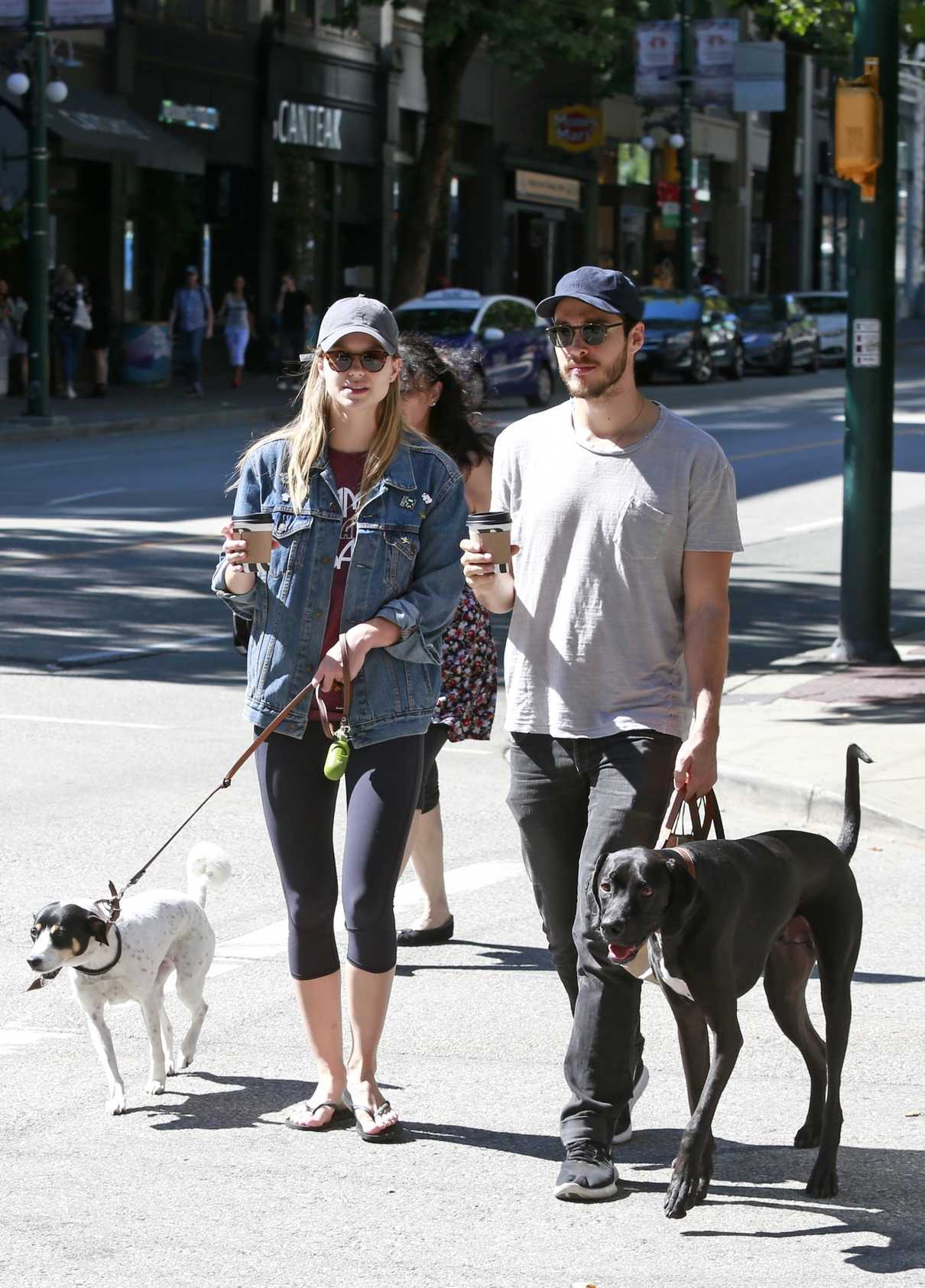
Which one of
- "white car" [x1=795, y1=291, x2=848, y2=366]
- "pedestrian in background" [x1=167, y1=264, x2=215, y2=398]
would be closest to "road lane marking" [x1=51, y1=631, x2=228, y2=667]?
"pedestrian in background" [x1=167, y1=264, x2=215, y2=398]

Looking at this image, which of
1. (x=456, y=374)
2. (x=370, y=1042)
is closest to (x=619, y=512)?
(x=370, y=1042)

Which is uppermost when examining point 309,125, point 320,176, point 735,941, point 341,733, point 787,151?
point 787,151

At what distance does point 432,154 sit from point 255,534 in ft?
108

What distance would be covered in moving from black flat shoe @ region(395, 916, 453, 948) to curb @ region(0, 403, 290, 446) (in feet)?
64.8

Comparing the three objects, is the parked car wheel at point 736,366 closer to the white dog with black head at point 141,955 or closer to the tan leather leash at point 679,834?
the white dog with black head at point 141,955

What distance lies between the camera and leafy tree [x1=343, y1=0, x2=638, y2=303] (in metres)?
35.8

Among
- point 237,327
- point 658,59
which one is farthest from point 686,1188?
point 658,59

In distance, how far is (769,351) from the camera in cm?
4319

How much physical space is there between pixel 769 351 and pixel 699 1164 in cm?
3958

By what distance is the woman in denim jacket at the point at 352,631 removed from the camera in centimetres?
509

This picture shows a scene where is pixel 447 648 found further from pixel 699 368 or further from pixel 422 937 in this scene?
pixel 699 368

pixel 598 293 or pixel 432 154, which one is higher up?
pixel 432 154

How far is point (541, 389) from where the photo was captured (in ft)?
108

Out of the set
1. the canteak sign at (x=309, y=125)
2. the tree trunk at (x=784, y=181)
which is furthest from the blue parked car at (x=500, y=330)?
the tree trunk at (x=784, y=181)
